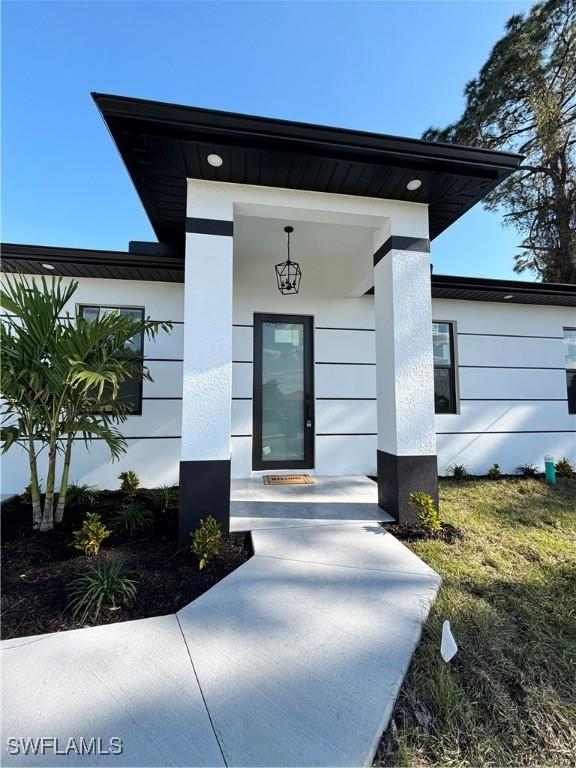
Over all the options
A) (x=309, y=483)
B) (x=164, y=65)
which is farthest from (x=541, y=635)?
(x=164, y=65)

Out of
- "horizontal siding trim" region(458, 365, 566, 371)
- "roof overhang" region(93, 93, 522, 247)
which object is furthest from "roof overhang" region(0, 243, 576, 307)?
"horizontal siding trim" region(458, 365, 566, 371)

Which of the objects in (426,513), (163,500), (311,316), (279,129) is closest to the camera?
(279,129)

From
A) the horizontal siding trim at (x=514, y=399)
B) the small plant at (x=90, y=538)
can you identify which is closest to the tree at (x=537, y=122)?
the horizontal siding trim at (x=514, y=399)

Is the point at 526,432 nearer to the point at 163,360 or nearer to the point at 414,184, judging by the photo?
the point at 414,184

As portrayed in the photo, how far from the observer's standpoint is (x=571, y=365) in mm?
6121

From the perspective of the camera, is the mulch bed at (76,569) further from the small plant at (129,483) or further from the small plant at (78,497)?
the small plant at (129,483)

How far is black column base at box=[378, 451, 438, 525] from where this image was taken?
3.19 meters

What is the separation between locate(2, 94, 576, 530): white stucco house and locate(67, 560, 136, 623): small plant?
722 millimetres

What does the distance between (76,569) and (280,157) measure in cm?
357

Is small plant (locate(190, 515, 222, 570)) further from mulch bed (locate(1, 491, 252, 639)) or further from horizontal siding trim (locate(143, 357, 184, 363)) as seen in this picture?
horizontal siding trim (locate(143, 357, 184, 363))

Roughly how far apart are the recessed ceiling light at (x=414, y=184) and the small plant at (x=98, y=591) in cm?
401

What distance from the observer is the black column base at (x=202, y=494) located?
9.16ft

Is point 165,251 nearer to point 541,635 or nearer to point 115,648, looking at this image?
point 115,648

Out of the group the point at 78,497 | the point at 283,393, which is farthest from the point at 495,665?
the point at 78,497
